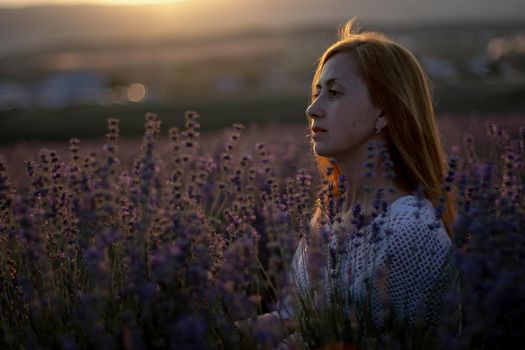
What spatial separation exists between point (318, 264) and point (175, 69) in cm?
13418

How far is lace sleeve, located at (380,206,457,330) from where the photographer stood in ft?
7.91

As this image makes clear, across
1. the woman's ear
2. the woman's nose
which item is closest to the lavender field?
the woman's nose

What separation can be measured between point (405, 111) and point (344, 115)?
26 centimetres

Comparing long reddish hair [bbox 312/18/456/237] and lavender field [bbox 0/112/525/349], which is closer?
lavender field [bbox 0/112/525/349]

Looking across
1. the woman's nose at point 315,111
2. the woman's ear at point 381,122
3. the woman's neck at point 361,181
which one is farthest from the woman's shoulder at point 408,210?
the woman's nose at point 315,111

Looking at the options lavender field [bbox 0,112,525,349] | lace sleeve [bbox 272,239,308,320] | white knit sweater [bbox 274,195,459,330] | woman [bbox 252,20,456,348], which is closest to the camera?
lavender field [bbox 0,112,525,349]

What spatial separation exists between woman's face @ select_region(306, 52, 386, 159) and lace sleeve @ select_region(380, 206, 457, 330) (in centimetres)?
48

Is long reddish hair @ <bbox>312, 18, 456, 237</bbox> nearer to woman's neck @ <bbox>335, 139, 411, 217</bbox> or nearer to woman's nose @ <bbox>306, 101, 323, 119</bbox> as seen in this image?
woman's neck @ <bbox>335, 139, 411, 217</bbox>

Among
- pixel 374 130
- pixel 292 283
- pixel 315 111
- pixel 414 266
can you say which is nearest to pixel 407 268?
pixel 414 266

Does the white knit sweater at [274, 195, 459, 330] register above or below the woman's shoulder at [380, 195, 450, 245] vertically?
below

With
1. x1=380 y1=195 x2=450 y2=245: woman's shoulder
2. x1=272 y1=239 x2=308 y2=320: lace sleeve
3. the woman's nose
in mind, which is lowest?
x1=272 y1=239 x2=308 y2=320: lace sleeve

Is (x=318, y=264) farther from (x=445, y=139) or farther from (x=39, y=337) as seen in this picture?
(x=445, y=139)

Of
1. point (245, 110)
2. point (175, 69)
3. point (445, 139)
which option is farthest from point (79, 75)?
point (445, 139)

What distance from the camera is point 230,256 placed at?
1.92 metres
